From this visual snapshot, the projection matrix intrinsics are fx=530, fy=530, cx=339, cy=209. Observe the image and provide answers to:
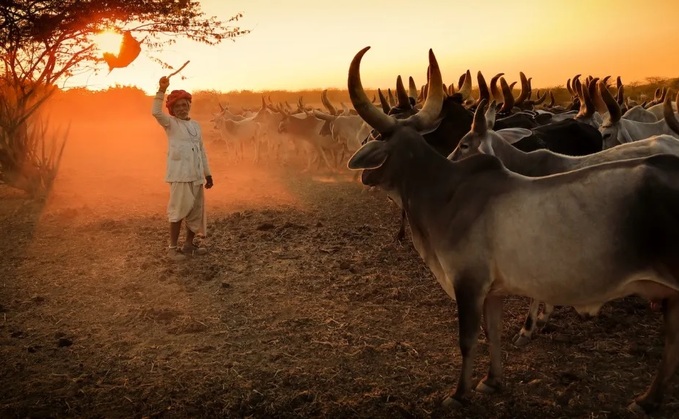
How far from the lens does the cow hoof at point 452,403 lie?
3621mm

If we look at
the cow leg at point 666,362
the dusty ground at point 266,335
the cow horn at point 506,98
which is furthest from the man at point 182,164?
the cow leg at point 666,362

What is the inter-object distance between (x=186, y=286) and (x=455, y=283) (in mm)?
3727

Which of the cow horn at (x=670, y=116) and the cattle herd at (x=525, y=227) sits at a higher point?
the cow horn at (x=670, y=116)

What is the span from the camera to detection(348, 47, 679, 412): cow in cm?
304

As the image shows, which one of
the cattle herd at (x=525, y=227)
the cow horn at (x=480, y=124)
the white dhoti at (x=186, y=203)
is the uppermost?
the cow horn at (x=480, y=124)

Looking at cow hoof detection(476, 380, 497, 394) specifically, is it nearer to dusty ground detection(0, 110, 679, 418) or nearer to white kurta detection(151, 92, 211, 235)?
dusty ground detection(0, 110, 679, 418)

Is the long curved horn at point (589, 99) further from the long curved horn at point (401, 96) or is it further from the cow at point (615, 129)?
the long curved horn at point (401, 96)

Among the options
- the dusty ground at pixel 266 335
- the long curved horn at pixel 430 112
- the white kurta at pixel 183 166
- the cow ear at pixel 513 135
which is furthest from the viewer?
the white kurta at pixel 183 166

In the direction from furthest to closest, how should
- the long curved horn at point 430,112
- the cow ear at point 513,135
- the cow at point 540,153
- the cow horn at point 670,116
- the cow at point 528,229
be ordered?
the cow ear at point 513,135 < the cow horn at point 670,116 < the cow at point 540,153 < the long curved horn at point 430,112 < the cow at point 528,229

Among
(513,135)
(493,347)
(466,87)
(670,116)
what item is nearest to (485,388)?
(493,347)

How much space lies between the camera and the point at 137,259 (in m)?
7.16

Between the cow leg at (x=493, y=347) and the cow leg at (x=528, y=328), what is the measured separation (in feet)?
2.91

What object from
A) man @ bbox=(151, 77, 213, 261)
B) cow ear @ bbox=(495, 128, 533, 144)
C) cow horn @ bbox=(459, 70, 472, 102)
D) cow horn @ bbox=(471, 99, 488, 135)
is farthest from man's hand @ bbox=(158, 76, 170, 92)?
cow horn @ bbox=(459, 70, 472, 102)

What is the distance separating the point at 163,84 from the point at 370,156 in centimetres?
380
